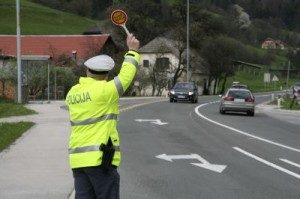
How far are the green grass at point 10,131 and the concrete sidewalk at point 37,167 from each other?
206 millimetres

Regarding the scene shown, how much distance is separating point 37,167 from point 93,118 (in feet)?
21.7

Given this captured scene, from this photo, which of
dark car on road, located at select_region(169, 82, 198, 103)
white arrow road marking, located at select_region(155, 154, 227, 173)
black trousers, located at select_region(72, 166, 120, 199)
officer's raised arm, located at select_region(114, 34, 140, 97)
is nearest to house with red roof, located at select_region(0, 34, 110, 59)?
dark car on road, located at select_region(169, 82, 198, 103)

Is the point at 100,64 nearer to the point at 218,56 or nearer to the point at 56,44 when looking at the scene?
the point at 56,44

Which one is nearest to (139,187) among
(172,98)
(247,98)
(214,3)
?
(247,98)

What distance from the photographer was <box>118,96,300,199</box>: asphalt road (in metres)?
9.93

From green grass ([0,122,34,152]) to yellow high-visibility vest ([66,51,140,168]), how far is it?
9.24 meters

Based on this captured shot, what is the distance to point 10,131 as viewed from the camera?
18750 millimetres

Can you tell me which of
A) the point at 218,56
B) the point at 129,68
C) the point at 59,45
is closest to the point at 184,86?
the point at 59,45

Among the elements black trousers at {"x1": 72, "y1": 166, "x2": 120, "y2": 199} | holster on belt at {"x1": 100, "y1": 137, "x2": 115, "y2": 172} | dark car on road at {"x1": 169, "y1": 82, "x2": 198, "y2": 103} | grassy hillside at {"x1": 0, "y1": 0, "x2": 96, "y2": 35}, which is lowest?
dark car on road at {"x1": 169, "y1": 82, "x2": 198, "y2": 103}

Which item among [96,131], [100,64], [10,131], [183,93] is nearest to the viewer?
[96,131]

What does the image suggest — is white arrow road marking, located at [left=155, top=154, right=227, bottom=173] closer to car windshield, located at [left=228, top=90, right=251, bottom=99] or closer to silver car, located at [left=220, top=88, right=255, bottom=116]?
silver car, located at [left=220, top=88, right=255, bottom=116]

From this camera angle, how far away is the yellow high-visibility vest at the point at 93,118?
559cm

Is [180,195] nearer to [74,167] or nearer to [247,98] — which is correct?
[74,167]

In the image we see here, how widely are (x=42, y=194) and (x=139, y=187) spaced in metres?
1.56
